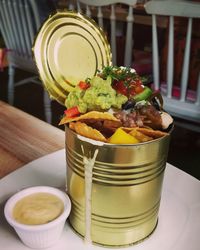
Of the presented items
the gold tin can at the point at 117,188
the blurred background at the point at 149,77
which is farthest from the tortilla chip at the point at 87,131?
the blurred background at the point at 149,77

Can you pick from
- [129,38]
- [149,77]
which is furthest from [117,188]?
[129,38]

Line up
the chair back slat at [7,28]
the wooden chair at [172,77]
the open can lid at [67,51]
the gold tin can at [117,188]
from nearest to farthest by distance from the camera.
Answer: the gold tin can at [117,188]
the open can lid at [67,51]
the wooden chair at [172,77]
the chair back slat at [7,28]

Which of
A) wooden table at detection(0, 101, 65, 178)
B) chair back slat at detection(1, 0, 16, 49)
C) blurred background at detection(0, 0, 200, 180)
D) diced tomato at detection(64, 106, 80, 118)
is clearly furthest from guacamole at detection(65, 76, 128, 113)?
chair back slat at detection(1, 0, 16, 49)

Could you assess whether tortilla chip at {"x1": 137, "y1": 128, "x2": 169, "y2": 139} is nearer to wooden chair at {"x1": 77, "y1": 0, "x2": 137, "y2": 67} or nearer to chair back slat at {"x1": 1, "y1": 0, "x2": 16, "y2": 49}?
wooden chair at {"x1": 77, "y1": 0, "x2": 137, "y2": 67}

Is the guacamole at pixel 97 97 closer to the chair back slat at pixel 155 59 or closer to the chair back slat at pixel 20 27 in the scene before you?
the chair back slat at pixel 155 59

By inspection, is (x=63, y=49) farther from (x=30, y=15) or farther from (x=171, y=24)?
(x=30, y=15)

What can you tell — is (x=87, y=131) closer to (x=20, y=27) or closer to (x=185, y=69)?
(x=185, y=69)

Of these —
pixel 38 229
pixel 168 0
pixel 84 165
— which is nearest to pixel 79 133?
pixel 84 165
